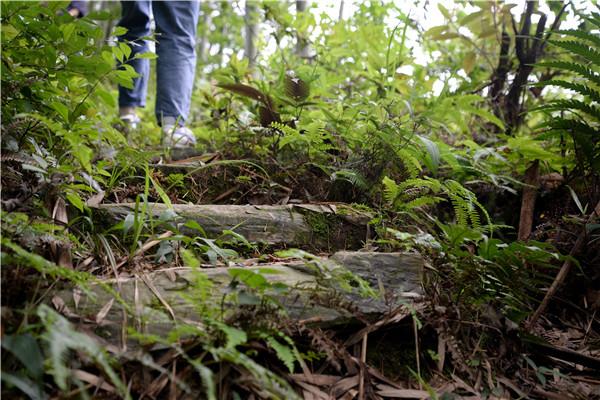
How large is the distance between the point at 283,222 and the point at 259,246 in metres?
0.18

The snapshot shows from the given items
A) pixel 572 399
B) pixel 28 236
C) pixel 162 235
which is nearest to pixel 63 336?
pixel 28 236

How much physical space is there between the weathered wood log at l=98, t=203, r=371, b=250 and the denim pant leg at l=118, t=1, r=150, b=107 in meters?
2.29

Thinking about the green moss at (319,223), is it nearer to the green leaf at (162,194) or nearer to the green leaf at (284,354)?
the green leaf at (162,194)

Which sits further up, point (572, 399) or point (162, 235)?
point (162, 235)

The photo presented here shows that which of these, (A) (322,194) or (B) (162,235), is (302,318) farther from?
(A) (322,194)

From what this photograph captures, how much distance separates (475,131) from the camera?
3.75 metres

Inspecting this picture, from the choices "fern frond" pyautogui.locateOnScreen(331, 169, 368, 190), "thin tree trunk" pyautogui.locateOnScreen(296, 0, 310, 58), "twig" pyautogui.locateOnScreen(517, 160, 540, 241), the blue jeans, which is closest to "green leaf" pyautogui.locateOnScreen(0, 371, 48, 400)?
"fern frond" pyautogui.locateOnScreen(331, 169, 368, 190)

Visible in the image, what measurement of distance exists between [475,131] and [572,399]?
2.74 meters

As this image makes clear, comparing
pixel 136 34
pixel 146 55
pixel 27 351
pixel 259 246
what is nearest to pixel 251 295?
pixel 27 351

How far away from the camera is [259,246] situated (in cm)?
200

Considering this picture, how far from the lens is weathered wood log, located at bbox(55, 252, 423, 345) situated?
1.28 meters

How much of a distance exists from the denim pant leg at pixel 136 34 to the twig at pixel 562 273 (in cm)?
344

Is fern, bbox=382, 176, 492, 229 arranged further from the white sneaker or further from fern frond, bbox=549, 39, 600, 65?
the white sneaker

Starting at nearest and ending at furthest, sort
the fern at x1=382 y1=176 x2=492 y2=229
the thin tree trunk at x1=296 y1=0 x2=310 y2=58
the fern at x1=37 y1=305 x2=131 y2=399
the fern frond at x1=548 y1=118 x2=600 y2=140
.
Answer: the fern at x1=37 y1=305 x2=131 y2=399 < the fern at x1=382 y1=176 x2=492 y2=229 < the fern frond at x1=548 y1=118 x2=600 y2=140 < the thin tree trunk at x1=296 y1=0 x2=310 y2=58
